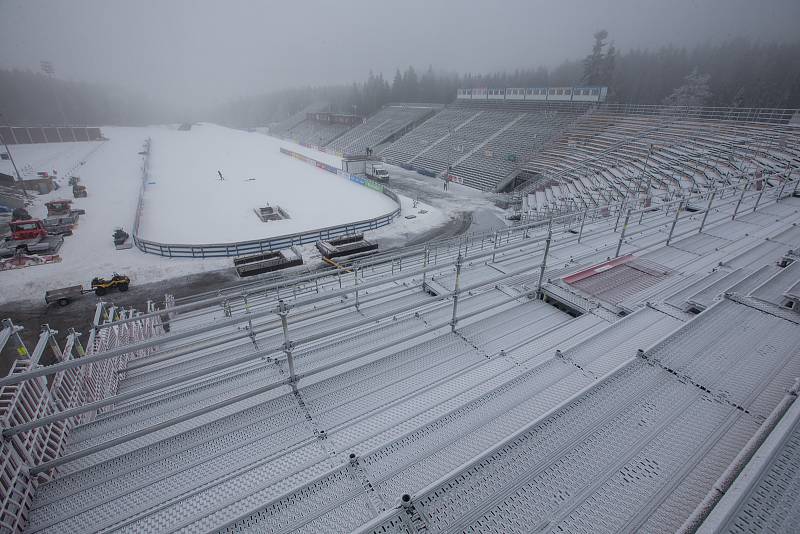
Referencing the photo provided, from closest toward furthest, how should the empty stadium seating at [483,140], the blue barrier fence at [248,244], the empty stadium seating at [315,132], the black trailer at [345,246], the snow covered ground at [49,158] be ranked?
the black trailer at [345,246] → the blue barrier fence at [248,244] → the empty stadium seating at [483,140] → the snow covered ground at [49,158] → the empty stadium seating at [315,132]

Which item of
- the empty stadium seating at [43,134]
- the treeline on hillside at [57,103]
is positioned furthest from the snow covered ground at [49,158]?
the treeline on hillside at [57,103]

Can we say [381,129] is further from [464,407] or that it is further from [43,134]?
[43,134]

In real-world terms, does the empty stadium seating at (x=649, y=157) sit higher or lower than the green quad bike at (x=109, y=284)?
higher

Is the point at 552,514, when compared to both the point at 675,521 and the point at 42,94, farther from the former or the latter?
the point at 42,94

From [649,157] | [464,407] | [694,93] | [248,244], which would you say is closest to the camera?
[464,407]

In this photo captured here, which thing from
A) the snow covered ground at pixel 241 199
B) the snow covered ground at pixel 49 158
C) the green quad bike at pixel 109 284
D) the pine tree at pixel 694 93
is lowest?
the snow covered ground at pixel 49 158

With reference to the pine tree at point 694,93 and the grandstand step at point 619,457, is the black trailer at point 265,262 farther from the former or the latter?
the pine tree at point 694,93

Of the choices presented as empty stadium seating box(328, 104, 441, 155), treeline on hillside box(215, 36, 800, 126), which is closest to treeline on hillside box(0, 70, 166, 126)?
treeline on hillside box(215, 36, 800, 126)

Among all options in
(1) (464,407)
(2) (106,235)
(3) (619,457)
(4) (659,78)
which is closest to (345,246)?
(2) (106,235)
